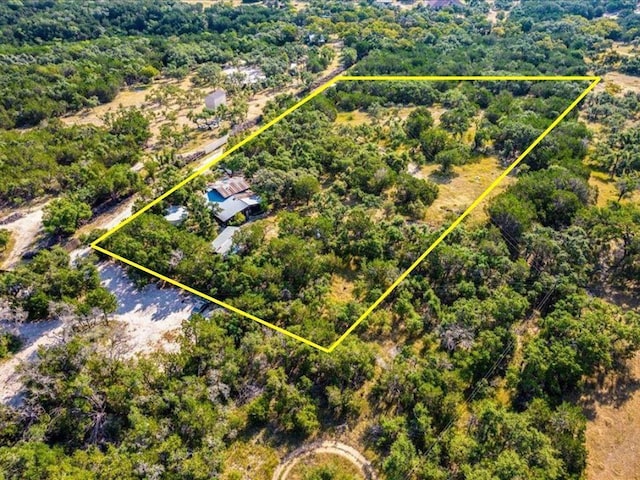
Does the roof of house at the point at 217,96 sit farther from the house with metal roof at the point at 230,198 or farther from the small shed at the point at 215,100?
the house with metal roof at the point at 230,198

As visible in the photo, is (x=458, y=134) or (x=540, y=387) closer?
(x=540, y=387)

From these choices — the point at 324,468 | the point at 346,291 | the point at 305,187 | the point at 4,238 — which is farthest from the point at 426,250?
the point at 4,238

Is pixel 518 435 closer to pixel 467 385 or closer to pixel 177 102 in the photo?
pixel 467 385

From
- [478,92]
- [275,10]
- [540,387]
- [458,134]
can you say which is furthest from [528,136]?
[275,10]

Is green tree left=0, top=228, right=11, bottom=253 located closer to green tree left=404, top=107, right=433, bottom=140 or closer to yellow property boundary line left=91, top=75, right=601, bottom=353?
yellow property boundary line left=91, top=75, right=601, bottom=353

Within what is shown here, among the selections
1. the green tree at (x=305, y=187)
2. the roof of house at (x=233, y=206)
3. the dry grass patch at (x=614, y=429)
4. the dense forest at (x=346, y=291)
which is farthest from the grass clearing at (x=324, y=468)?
the green tree at (x=305, y=187)
